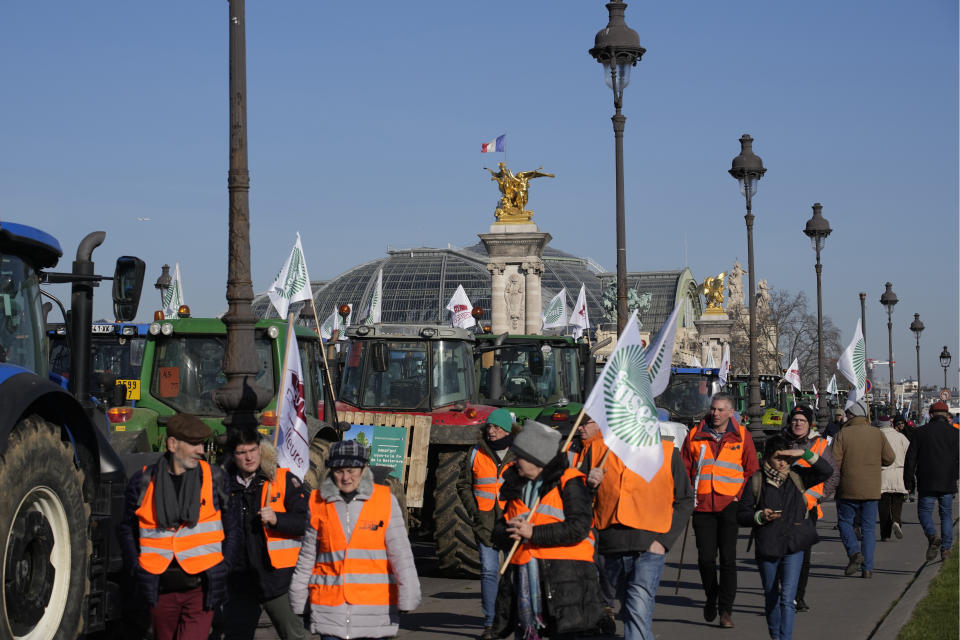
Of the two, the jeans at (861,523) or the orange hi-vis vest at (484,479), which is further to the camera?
the jeans at (861,523)

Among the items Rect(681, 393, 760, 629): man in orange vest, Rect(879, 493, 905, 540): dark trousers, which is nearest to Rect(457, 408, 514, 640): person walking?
Rect(681, 393, 760, 629): man in orange vest

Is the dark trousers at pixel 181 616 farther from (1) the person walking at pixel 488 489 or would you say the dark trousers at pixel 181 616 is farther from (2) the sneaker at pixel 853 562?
(2) the sneaker at pixel 853 562

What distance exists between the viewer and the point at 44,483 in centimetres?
657

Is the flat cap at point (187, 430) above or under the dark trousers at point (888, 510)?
above

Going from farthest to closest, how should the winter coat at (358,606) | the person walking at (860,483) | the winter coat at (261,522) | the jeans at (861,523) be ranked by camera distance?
the person walking at (860,483), the jeans at (861,523), the winter coat at (261,522), the winter coat at (358,606)

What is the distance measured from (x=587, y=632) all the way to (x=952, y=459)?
31.8 ft

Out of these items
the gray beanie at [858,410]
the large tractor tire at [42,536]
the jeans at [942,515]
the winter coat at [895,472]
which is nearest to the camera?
A: the large tractor tire at [42,536]

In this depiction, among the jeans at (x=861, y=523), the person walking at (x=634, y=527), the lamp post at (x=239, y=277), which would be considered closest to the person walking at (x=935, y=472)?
the jeans at (x=861, y=523)

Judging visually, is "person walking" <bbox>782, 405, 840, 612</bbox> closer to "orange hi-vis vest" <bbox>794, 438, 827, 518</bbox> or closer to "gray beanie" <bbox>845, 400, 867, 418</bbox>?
"orange hi-vis vest" <bbox>794, 438, 827, 518</bbox>

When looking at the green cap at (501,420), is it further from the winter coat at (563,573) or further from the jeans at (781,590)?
the winter coat at (563,573)

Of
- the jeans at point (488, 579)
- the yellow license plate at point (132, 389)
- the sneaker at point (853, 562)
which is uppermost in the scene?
the yellow license plate at point (132, 389)

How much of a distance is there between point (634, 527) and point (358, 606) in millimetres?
2395

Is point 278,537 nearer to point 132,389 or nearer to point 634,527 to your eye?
point 634,527

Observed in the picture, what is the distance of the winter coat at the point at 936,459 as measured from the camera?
15148 mm
